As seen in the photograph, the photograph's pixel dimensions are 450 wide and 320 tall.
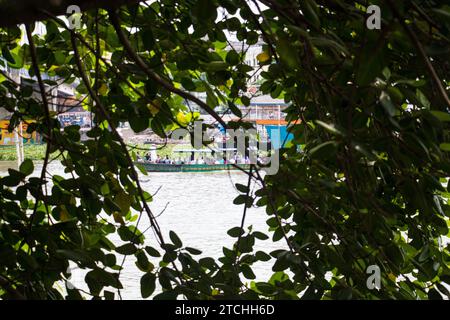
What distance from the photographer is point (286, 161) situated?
98cm

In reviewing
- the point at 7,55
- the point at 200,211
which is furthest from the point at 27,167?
the point at 200,211

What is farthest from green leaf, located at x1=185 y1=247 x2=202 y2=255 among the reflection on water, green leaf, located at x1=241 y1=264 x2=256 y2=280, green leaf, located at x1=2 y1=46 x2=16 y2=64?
the reflection on water

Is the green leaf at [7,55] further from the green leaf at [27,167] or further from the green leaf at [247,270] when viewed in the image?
the green leaf at [247,270]

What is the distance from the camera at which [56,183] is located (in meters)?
1.06

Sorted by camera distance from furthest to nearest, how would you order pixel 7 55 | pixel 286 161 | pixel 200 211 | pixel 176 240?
pixel 200 211, pixel 7 55, pixel 286 161, pixel 176 240

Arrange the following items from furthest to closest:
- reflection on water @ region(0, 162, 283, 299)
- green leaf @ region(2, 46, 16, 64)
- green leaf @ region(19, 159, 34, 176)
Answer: reflection on water @ region(0, 162, 283, 299)
green leaf @ region(2, 46, 16, 64)
green leaf @ region(19, 159, 34, 176)

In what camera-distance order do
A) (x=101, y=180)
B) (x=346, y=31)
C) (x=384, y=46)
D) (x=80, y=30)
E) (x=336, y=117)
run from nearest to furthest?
(x=384, y=46) < (x=336, y=117) < (x=346, y=31) < (x=101, y=180) < (x=80, y=30)

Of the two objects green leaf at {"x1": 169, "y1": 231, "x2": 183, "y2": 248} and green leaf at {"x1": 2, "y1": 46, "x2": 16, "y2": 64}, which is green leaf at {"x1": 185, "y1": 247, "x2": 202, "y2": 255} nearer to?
green leaf at {"x1": 169, "y1": 231, "x2": 183, "y2": 248}

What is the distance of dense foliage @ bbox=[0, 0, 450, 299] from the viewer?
61 cm

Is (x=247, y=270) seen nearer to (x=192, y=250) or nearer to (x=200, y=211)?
(x=192, y=250)

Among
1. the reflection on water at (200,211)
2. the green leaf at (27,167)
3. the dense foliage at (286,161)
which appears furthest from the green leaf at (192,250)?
the reflection on water at (200,211)
